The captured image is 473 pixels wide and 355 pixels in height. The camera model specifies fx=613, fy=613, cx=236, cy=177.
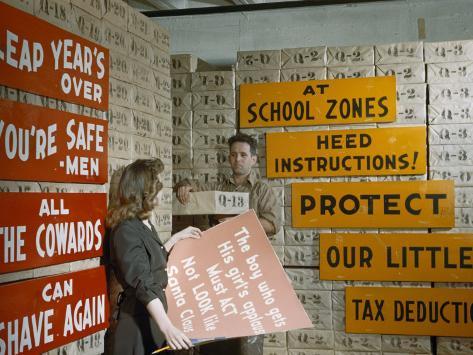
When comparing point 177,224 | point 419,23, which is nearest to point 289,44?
point 419,23

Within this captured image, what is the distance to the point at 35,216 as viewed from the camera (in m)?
2.88

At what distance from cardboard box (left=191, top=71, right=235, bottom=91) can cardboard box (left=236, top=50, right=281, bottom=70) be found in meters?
0.14

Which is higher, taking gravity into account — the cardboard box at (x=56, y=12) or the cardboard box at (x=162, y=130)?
the cardboard box at (x=56, y=12)

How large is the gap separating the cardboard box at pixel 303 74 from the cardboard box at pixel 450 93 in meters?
1.01

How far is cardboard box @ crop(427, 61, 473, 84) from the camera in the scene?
552 cm

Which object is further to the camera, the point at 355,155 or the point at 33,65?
the point at 355,155

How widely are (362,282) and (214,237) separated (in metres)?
2.27

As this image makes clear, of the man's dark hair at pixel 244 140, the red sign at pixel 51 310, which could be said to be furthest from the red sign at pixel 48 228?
the man's dark hair at pixel 244 140

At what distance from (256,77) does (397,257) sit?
7.10ft

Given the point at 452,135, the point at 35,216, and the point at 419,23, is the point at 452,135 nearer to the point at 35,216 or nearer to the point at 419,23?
the point at 419,23

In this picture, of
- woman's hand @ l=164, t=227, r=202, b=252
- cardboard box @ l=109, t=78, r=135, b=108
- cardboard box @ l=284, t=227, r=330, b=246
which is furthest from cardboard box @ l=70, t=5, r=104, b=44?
cardboard box @ l=284, t=227, r=330, b=246

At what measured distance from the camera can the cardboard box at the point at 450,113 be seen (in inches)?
217

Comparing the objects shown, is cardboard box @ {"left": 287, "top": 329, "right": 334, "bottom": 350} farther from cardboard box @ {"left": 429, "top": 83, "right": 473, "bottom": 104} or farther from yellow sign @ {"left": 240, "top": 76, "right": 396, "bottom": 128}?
cardboard box @ {"left": 429, "top": 83, "right": 473, "bottom": 104}

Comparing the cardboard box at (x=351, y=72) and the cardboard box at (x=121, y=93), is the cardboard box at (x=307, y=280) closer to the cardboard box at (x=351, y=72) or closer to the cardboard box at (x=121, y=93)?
the cardboard box at (x=351, y=72)
